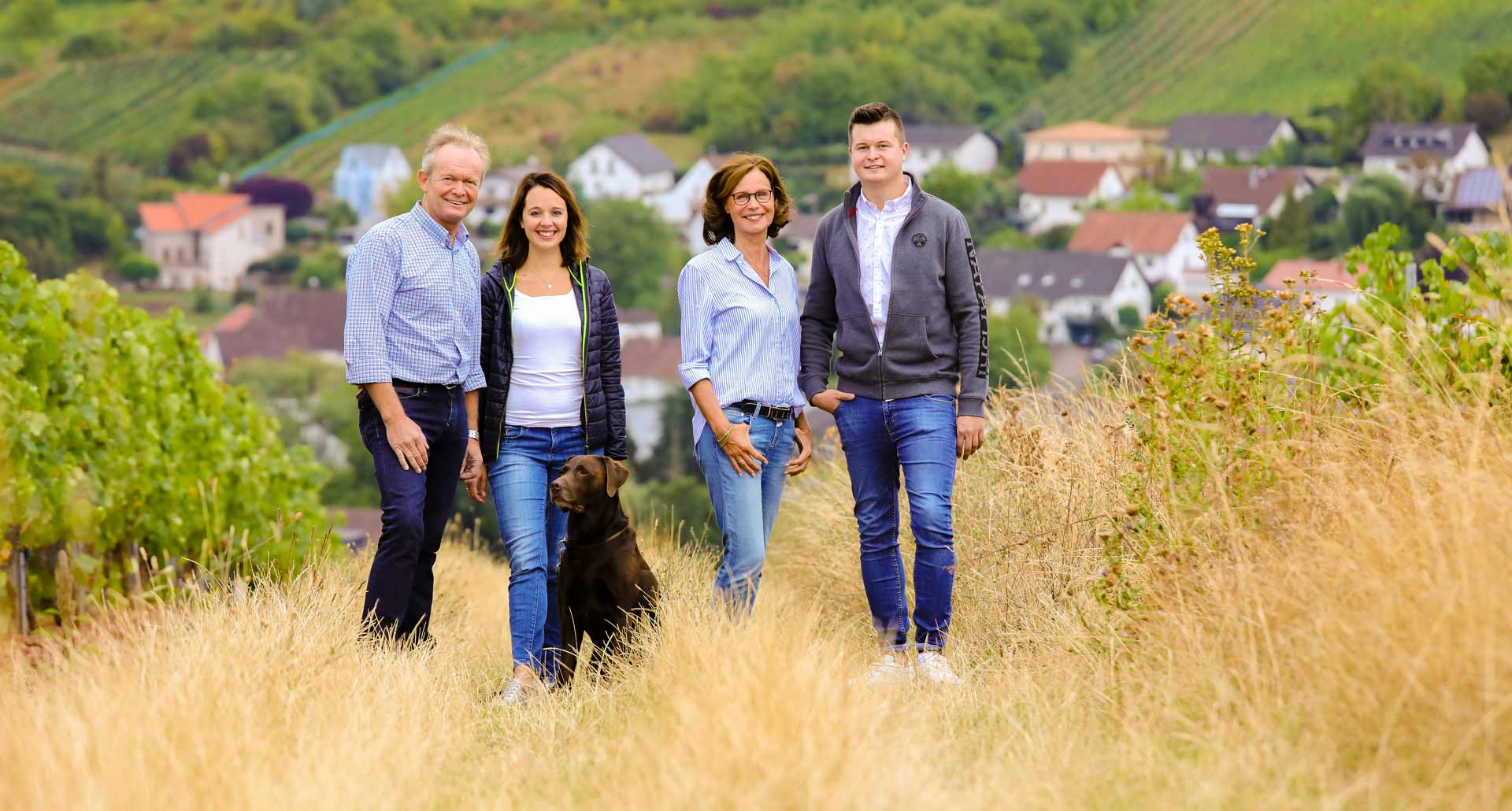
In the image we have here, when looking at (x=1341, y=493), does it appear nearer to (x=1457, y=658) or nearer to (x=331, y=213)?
(x=1457, y=658)

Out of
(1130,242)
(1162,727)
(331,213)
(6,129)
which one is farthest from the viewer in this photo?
(6,129)

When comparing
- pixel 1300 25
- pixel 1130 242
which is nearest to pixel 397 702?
pixel 1130 242

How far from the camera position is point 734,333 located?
466cm

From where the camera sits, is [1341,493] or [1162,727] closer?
[1162,727]

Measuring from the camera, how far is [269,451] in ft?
38.6

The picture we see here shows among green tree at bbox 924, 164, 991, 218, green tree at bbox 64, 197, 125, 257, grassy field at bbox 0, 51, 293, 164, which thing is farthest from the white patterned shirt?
grassy field at bbox 0, 51, 293, 164

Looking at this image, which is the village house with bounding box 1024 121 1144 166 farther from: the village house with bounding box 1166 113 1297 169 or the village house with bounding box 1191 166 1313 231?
the village house with bounding box 1191 166 1313 231

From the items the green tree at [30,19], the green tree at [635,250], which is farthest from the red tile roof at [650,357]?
the green tree at [30,19]

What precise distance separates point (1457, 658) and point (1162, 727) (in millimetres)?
741

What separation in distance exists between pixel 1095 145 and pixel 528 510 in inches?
4135

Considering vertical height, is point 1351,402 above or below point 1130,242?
above

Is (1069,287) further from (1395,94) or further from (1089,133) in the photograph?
(1395,94)

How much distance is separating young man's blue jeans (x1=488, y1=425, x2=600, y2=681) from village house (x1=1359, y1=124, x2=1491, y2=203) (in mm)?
87811

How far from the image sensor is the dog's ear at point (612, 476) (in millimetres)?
4664
